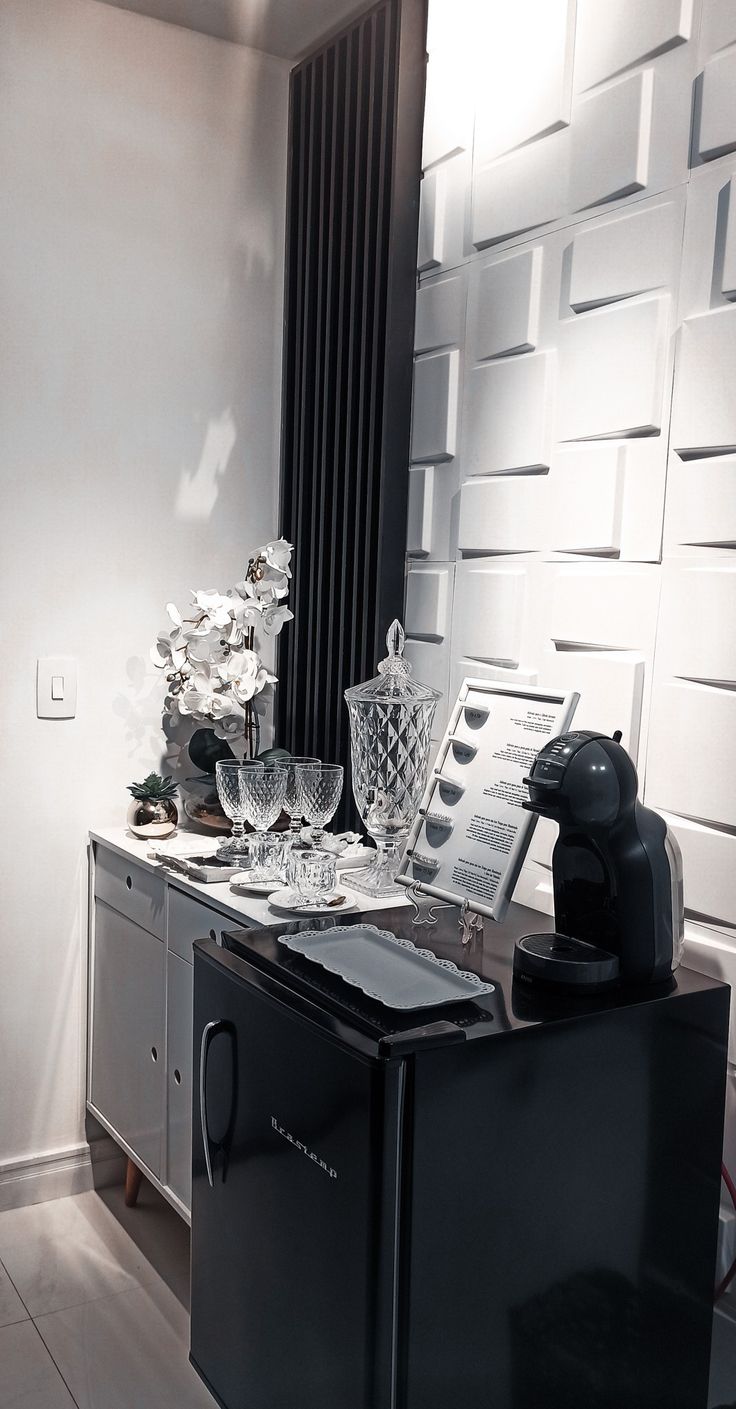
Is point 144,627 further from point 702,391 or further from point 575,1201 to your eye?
point 575,1201

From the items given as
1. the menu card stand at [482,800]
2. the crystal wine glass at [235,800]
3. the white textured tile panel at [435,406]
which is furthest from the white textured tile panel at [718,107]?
the crystal wine glass at [235,800]

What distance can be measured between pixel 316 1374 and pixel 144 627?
5.44 feet

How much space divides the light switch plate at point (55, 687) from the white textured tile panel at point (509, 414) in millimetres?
993

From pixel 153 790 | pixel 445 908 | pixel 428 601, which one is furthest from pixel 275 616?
pixel 445 908

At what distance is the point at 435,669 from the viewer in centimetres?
219

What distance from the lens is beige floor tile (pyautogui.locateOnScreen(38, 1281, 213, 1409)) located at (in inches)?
74.6

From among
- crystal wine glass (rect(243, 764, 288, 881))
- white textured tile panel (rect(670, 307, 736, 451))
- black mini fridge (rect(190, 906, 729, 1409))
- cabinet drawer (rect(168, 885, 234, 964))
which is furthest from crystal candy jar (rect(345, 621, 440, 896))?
white textured tile panel (rect(670, 307, 736, 451))

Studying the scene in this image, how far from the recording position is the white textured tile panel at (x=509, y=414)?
1.88 m

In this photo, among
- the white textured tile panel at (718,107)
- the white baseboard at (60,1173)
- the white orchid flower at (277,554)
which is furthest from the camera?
→ the white baseboard at (60,1173)

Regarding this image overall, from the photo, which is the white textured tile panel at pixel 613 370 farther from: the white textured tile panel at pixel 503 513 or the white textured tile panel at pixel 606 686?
the white textured tile panel at pixel 606 686

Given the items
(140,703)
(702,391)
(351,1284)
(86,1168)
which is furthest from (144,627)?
(351,1284)

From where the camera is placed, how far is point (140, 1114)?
223 centimetres

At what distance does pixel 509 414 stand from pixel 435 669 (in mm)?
516

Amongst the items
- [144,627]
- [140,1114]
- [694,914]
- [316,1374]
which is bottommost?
[140,1114]
